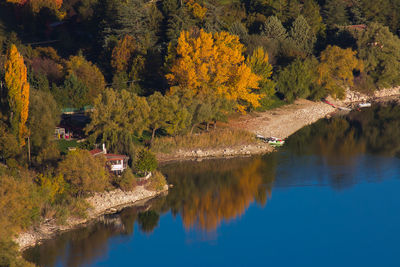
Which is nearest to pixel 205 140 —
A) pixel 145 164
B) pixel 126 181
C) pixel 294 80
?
pixel 145 164

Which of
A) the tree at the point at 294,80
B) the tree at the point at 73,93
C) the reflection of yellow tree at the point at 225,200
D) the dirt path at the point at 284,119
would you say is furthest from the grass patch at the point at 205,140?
the tree at the point at 294,80

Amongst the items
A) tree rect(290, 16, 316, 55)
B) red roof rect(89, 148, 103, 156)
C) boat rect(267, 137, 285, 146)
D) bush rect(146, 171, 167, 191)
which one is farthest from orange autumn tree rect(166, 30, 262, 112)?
tree rect(290, 16, 316, 55)

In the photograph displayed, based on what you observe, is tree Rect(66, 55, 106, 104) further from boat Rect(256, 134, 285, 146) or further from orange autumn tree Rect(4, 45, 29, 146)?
orange autumn tree Rect(4, 45, 29, 146)

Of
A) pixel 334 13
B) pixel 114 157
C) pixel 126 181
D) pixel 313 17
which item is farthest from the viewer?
pixel 334 13

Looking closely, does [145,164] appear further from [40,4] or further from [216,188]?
[40,4]

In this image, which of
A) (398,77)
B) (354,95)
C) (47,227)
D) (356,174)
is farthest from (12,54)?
(398,77)

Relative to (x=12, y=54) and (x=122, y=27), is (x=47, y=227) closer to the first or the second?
(x=12, y=54)
